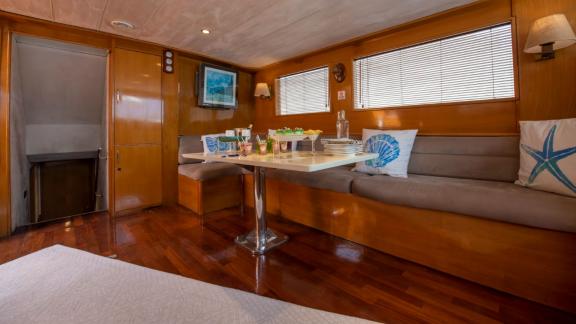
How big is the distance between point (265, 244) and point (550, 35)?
2.56m

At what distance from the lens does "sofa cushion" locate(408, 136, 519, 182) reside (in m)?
1.86

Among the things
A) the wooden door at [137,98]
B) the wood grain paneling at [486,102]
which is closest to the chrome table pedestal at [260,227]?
the wood grain paneling at [486,102]

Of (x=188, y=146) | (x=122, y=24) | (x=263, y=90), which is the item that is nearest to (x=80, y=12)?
(x=122, y=24)

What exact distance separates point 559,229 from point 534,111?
1.14 meters

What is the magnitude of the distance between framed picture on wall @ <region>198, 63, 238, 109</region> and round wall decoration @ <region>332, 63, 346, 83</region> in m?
1.69

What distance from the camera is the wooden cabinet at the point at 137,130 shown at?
286 centimetres

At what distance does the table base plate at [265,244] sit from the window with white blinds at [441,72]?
1.88 m

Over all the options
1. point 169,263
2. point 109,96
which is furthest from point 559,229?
point 109,96

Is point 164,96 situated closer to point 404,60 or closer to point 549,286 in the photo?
point 404,60

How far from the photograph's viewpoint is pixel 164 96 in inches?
127

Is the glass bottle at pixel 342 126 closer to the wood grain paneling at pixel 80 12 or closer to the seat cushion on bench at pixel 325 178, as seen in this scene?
the seat cushion on bench at pixel 325 178

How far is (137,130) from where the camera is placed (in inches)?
118

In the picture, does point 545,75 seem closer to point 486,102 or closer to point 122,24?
point 486,102

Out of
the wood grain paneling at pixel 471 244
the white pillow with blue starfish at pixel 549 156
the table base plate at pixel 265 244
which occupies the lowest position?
the table base plate at pixel 265 244
